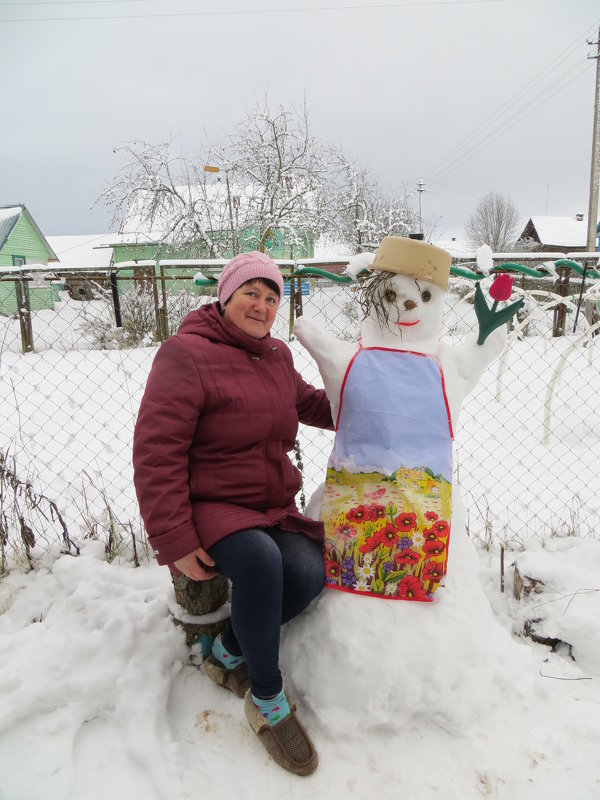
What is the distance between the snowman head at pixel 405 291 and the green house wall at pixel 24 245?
891 inches

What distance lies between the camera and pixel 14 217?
853 inches

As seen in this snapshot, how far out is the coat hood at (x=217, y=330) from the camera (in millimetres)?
1490

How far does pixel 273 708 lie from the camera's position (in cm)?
139

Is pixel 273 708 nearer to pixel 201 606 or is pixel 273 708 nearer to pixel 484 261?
pixel 201 606

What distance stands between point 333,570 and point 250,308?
2.77ft

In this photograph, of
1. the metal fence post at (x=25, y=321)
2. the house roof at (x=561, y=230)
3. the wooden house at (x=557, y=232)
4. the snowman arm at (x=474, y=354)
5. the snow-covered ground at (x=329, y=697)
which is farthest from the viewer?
the house roof at (x=561, y=230)

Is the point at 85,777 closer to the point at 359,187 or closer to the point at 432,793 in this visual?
the point at 432,793

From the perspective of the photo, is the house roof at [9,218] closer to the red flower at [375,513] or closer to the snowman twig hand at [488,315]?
the snowman twig hand at [488,315]

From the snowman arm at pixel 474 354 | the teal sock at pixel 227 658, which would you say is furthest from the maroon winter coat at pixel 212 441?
the snowman arm at pixel 474 354

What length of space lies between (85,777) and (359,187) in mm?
17730

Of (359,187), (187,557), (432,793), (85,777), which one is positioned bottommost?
(432,793)

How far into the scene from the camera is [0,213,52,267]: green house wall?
2111 centimetres

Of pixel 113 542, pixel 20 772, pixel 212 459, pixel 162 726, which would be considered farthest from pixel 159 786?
pixel 113 542

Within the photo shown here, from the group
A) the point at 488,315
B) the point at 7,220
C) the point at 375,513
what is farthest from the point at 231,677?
the point at 7,220
